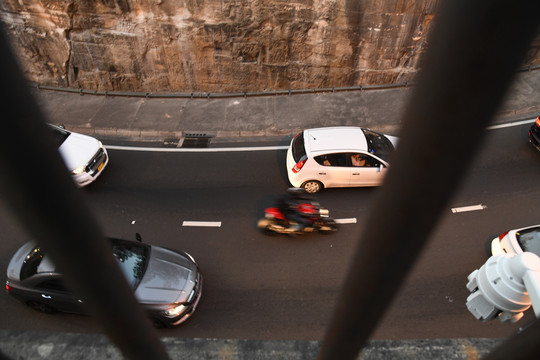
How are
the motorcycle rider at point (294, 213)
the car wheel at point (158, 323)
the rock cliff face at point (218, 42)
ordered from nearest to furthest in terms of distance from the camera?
the car wheel at point (158, 323) → the motorcycle rider at point (294, 213) → the rock cliff face at point (218, 42)

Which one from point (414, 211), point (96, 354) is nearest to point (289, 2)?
point (96, 354)

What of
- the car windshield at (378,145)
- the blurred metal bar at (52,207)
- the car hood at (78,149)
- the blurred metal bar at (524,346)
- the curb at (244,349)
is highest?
the blurred metal bar at (52,207)

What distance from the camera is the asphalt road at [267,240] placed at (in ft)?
26.8

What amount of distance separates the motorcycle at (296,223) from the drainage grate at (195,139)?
414 centimetres

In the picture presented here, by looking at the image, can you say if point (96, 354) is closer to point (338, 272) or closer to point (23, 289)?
point (23, 289)

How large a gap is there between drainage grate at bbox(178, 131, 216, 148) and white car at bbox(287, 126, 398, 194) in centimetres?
335

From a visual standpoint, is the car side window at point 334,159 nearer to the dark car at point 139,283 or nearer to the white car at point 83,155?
the dark car at point 139,283

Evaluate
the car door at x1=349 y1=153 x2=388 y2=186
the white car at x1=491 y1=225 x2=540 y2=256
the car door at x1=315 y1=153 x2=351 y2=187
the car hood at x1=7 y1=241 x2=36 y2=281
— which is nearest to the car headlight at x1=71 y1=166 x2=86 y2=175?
the car hood at x1=7 y1=241 x2=36 y2=281

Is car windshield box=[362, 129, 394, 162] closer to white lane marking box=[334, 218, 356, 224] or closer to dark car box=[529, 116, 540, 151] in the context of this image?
white lane marking box=[334, 218, 356, 224]

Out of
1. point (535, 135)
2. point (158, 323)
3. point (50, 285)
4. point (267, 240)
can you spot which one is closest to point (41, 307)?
point (50, 285)

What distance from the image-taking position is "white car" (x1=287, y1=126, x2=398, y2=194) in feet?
34.6

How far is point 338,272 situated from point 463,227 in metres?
3.45

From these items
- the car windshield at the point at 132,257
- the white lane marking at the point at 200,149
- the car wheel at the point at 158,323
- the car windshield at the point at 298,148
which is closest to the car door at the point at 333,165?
the car windshield at the point at 298,148

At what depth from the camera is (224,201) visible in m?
10.8
